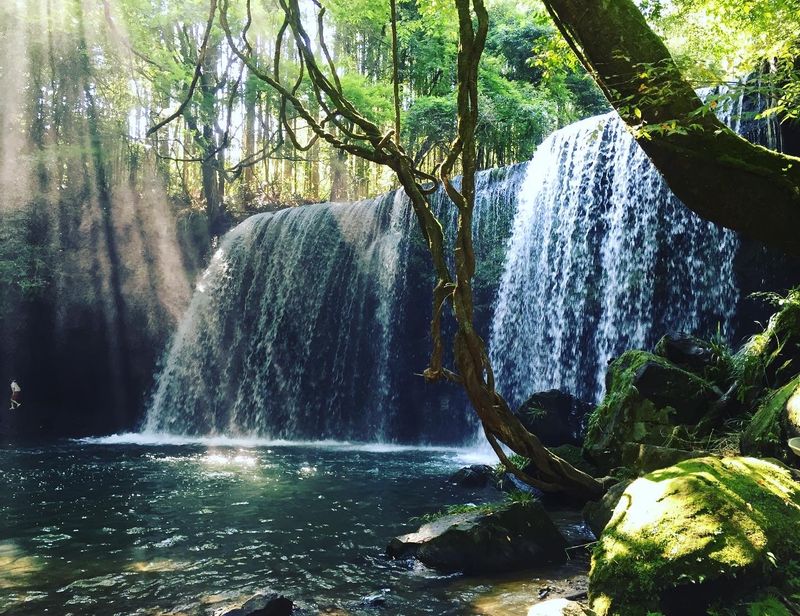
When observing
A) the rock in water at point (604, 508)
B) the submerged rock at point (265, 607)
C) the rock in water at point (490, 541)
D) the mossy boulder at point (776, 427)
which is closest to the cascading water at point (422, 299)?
the mossy boulder at point (776, 427)

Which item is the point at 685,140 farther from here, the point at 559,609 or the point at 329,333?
the point at 329,333

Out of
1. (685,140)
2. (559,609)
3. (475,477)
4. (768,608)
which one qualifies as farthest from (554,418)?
(768,608)

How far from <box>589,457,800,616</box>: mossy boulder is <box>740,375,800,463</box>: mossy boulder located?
2.69ft

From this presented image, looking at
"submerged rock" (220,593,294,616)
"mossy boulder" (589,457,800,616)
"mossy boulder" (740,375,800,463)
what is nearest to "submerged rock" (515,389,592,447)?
"mossy boulder" (740,375,800,463)

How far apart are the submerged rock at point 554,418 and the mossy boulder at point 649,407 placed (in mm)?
1652

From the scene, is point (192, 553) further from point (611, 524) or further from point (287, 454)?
point (287, 454)

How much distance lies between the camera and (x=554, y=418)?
8711 mm

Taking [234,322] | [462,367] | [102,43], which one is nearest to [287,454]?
[234,322]

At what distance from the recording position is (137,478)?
9320 mm

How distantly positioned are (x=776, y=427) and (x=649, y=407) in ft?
6.76

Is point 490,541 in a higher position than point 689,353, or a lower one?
lower

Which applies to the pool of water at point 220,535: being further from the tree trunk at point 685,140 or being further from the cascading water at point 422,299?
the cascading water at point 422,299

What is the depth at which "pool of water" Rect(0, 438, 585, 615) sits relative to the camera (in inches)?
180

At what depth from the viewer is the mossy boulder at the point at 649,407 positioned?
6.36 meters
